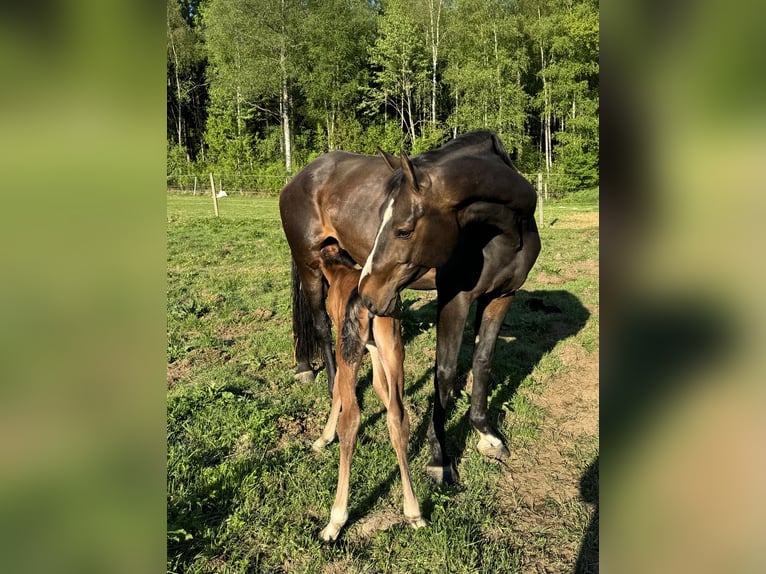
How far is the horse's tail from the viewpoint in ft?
16.6

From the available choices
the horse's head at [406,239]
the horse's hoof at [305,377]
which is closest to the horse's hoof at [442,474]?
the horse's head at [406,239]

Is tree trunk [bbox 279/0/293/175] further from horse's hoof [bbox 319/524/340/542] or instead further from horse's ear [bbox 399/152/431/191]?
horse's hoof [bbox 319/524/340/542]

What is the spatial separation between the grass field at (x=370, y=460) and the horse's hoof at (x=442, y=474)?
54 millimetres

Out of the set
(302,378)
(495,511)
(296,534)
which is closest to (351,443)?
(296,534)

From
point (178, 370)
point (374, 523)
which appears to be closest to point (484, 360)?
point (374, 523)

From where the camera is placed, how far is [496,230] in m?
3.46

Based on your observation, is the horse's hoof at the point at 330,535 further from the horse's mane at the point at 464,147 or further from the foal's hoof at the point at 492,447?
the horse's mane at the point at 464,147

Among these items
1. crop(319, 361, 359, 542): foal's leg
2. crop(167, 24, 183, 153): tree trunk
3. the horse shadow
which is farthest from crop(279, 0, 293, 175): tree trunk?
crop(319, 361, 359, 542): foal's leg

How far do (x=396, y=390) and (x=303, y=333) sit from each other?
248 cm

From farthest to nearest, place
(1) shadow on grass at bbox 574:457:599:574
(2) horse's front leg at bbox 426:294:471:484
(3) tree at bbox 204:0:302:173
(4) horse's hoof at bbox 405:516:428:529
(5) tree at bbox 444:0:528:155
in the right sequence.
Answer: (3) tree at bbox 204:0:302:173 → (5) tree at bbox 444:0:528:155 → (2) horse's front leg at bbox 426:294:471:484 → (4) horse's hoof at bbox 405:516:428:529 → (1) shadow on grass at bbox 574:457:599:574

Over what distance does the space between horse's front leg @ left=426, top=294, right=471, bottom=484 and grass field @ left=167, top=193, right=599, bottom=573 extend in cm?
20
